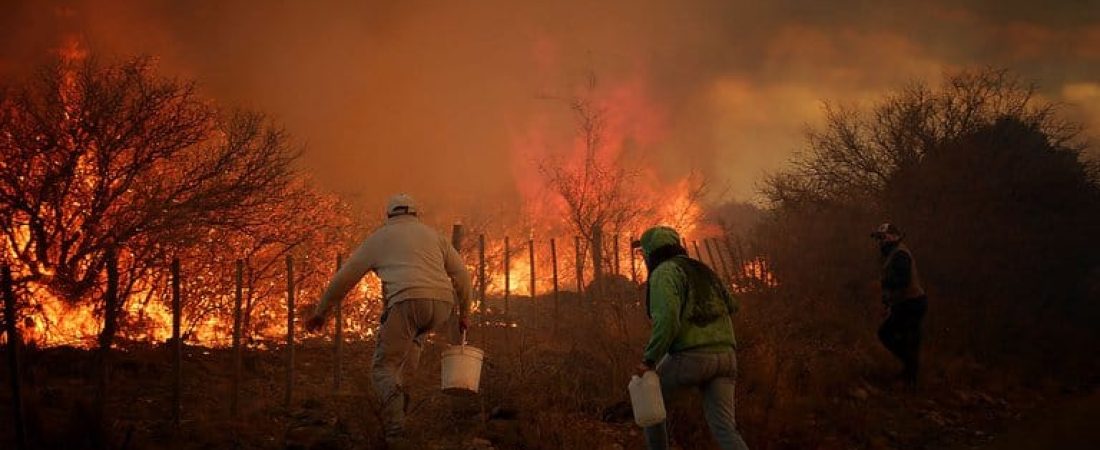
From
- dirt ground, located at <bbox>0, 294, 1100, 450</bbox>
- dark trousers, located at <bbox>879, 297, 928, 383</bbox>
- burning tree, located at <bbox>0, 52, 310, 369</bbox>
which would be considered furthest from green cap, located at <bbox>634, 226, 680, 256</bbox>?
burning tree, located at <bbox>0, 52, 310, 369</bbox>

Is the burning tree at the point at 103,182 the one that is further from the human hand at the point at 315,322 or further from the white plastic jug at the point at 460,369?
the white plastic jug at the point at 460,369

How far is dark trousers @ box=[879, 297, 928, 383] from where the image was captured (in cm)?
873

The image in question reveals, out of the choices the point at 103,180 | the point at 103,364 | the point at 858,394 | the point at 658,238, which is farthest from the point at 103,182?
the point at 858,394

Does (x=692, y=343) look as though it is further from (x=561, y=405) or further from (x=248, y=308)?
(x=248, y=308)

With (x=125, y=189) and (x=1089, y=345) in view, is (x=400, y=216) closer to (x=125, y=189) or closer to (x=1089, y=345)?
(x=125, y=189)

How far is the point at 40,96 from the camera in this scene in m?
11.6

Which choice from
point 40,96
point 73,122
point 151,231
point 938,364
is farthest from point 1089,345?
point 40,96

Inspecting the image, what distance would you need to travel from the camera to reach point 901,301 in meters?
8.73

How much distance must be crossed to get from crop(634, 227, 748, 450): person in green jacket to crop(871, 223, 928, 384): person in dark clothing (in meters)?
5.01

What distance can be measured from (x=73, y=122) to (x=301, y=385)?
5.85 metres

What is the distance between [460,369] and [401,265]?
982 millimetres

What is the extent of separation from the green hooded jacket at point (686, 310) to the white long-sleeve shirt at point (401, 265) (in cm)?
190

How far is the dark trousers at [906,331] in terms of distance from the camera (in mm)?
8727

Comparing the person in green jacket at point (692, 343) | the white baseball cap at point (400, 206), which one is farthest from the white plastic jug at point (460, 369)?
the person in green jacket at point (692, 343)
